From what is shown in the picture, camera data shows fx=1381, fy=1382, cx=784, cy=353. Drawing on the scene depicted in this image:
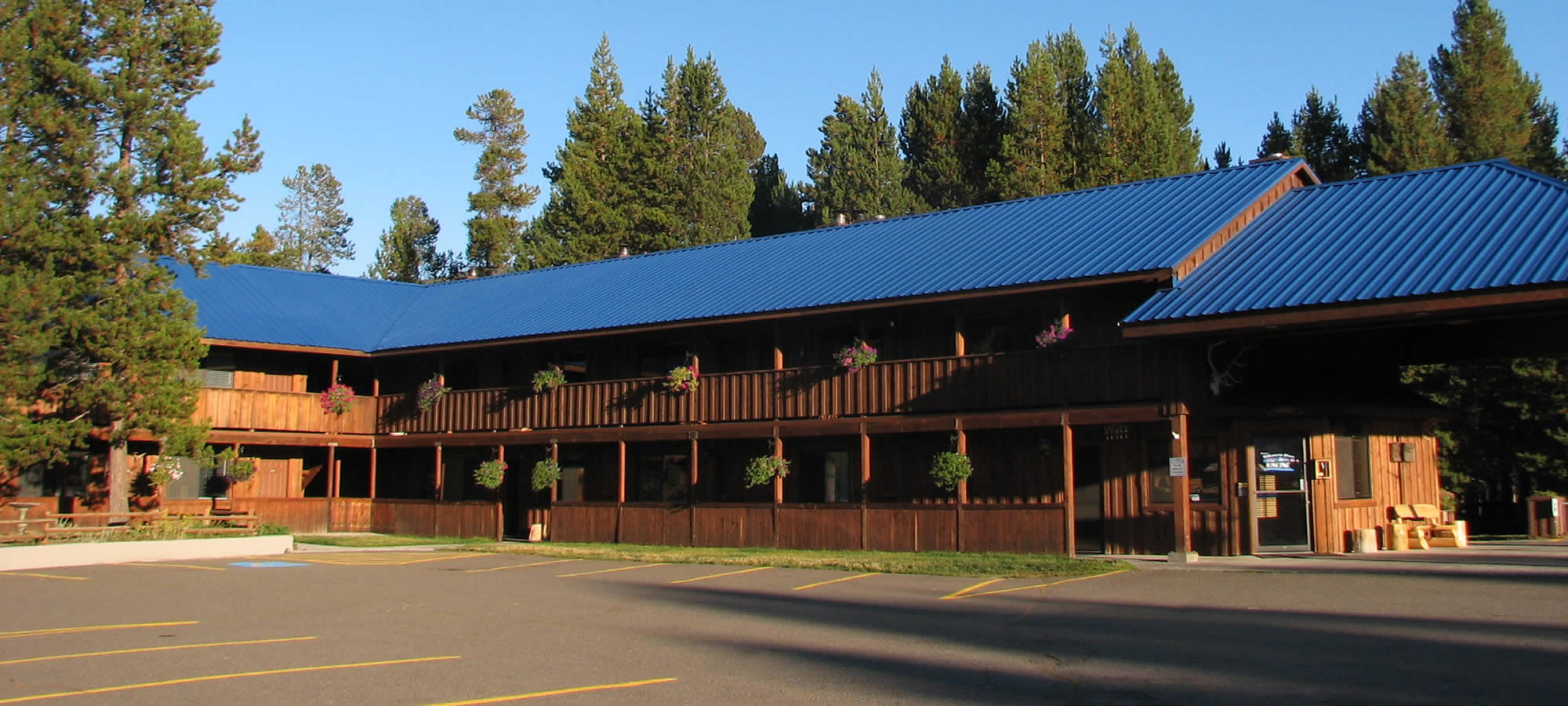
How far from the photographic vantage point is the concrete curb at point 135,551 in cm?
2400

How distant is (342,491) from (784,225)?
31566mm

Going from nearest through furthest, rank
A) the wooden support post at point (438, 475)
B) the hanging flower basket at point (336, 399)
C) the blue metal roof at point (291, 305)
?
1. the wooden support post at point (438, 475)
2. the blue metal roof at point (291, 305)
3. the hanging flower basket at point (336, 399)

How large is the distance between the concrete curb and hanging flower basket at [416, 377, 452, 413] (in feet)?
24.0

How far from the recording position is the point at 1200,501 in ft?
79.3

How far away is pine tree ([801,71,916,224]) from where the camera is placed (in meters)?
58.9

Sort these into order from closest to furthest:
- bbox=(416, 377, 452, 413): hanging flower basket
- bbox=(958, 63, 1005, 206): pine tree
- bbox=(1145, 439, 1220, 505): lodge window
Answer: bbox=(1145, 439, 1220, 505): lodge window → bbox=(416, 377, 452, 413): hanging flower basket → bbox=(958, 63, 1005, 206): pine tree

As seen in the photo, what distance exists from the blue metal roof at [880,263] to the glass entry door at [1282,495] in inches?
151

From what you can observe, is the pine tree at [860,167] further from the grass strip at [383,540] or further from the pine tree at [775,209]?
the grass strip at [383,540]

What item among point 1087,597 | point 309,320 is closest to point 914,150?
point 309,320

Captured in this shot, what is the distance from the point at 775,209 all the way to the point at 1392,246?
1807 inches

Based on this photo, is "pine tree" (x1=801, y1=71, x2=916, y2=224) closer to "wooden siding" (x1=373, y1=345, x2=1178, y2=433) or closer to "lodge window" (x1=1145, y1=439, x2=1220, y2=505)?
"wooden siding" (x1=373, y1=345, x2=1178, y2=433)

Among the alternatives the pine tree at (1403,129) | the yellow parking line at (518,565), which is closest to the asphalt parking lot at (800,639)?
the yellow parking line at (518,565)

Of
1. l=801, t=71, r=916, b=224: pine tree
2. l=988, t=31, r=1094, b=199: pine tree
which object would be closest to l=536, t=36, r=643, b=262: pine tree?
l=801, t=71, r=916, b=224: pine tree

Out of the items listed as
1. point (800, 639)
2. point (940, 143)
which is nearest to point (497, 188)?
point (940, 143)
